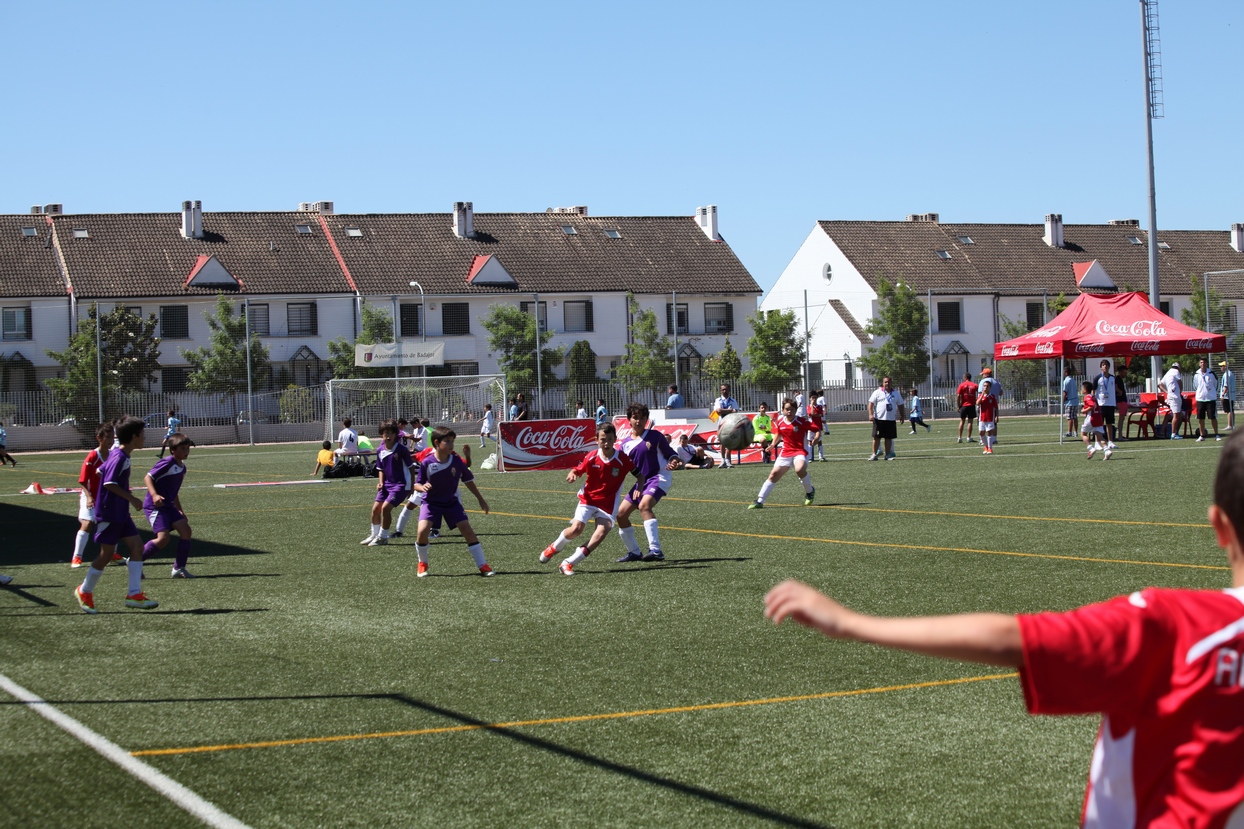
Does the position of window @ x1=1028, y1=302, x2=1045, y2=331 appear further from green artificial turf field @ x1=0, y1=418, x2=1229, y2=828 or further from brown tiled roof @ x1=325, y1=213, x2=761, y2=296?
green artificial turf field @ x1=0, y1=418, x2=1229, y2=828

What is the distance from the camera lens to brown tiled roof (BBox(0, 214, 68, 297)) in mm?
58188

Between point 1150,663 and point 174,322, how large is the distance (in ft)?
204

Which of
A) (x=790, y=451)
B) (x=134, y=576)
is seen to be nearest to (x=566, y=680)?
(x=134, y=576)

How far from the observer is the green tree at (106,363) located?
51.2 meters

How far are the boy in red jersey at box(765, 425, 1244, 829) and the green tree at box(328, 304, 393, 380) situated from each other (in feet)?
189

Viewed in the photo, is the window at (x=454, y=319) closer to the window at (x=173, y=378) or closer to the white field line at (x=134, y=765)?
the window at (x=173, y=378)

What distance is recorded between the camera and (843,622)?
2408 mm

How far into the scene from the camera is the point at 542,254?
69.1 meters

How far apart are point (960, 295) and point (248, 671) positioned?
2664 inches

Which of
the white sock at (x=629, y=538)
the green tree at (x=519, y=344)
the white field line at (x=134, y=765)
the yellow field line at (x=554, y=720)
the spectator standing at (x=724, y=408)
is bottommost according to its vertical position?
the yellow field line at (x=554, y=720)

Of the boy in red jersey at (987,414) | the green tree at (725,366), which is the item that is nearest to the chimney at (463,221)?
the green tree at (725,366)

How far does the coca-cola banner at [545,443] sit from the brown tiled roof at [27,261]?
35.4 metres

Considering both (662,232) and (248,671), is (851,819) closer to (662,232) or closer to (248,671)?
(248,671)

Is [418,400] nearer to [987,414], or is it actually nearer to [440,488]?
[987,414]
